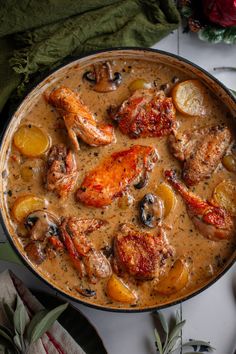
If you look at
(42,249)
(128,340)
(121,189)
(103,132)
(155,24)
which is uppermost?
(155,24)

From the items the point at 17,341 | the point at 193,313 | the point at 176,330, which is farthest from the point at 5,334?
the point at 193,313

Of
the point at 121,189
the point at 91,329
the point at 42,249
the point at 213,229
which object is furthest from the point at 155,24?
the point at 91,329

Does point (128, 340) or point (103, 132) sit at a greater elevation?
point (103, 132)

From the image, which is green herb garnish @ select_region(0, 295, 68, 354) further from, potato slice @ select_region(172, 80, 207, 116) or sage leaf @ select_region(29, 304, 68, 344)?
potato slice @ select_region(172, 80, 207, 116)

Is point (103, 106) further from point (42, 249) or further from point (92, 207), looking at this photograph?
point (42, 249)

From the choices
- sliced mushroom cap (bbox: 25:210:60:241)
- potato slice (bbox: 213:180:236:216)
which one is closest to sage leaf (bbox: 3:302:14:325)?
sliced mushroom cap (bbox: 25:210:60:241)

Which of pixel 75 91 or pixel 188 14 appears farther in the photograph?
pixel 188 14

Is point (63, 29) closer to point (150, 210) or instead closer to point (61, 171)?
point (61, 171)
